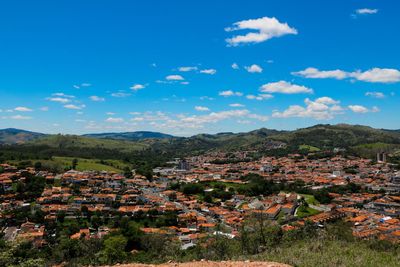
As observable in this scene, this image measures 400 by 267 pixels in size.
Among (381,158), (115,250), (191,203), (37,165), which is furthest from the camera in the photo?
(381,158)

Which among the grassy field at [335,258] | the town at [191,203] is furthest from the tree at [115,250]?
the grassy field at [335,258]

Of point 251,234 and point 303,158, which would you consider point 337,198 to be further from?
point 303,158

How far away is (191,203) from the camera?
149 ft

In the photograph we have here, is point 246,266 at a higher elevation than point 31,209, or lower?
higher

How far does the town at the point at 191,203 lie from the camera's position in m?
31.2

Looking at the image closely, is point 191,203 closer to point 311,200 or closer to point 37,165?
point 311,200

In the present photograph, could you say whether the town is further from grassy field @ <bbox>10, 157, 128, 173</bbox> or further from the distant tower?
the distant tower

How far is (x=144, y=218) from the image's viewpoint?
36656 mm

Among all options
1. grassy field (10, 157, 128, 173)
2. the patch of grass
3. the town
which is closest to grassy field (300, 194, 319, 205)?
the town

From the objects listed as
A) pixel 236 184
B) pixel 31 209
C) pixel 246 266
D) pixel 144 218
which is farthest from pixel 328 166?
pixel 246 266

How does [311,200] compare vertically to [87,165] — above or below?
below

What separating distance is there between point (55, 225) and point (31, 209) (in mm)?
7557

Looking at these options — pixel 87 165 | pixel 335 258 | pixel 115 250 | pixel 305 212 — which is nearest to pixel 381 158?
pixel 305 212

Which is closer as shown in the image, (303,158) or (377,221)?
(377,221)
